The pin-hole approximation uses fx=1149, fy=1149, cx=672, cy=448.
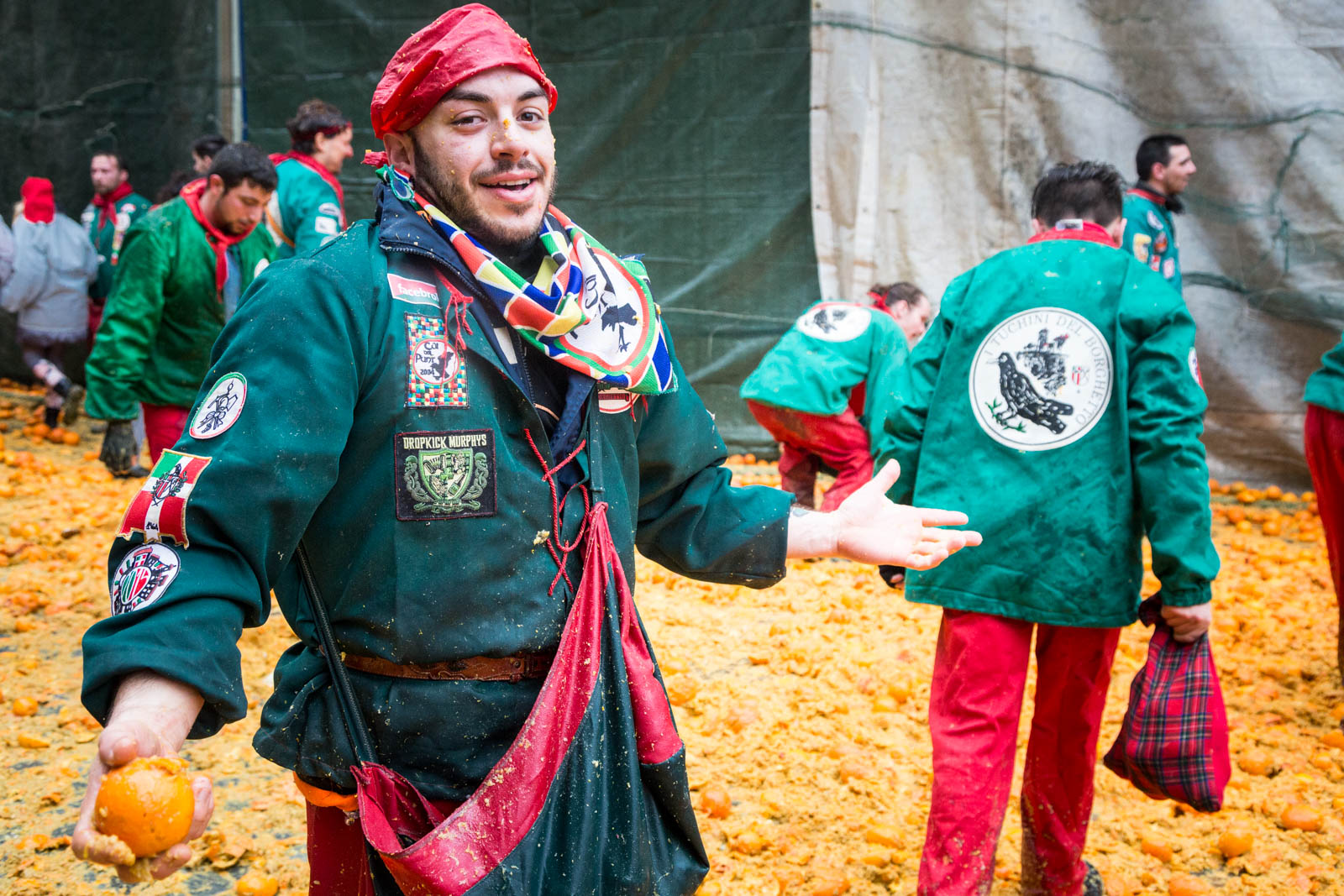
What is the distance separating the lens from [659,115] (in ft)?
31.6

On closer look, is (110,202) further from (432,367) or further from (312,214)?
(432,367)

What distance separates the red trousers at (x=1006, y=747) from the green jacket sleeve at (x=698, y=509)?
127 cm

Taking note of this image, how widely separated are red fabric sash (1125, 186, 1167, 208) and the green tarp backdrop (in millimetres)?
2512

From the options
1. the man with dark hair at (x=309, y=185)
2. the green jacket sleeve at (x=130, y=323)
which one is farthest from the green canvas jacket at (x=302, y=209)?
the green jacket sleeve at (x=130, y=323)

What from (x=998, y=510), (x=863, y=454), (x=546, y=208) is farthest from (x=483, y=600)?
(x=863, y=454)

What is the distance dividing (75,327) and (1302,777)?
1039 cm

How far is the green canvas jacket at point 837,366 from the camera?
6586 mm

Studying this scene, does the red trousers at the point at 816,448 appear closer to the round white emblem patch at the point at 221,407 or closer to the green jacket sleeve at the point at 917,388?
the green jacket sleeve at the point at 917,388

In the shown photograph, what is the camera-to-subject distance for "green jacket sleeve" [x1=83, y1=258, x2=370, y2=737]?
162 centimetres

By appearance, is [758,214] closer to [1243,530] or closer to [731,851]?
[1243,530]

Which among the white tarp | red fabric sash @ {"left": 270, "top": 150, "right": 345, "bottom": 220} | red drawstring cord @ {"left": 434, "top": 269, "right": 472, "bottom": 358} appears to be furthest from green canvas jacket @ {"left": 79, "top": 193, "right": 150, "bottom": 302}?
red drawstring cord @ {"left": 434, "top": 269, "right": 472, "bottom": 358}

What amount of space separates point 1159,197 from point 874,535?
6.71 metres

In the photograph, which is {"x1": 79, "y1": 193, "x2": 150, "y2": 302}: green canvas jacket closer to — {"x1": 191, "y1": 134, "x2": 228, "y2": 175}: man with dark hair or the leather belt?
{"x1": 191, "y1": 134, "x2": 228, "y2": 175}: man with dark hair

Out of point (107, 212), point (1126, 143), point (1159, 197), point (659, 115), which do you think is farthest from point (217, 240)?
point (1126, 143)
